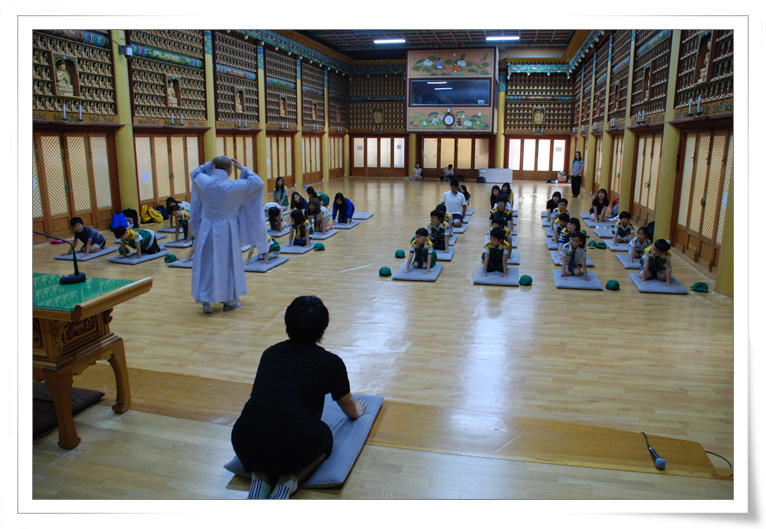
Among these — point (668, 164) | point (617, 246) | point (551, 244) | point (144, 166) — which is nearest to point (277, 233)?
point (144, 166)

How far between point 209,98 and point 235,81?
5.16ft

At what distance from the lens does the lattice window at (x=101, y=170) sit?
1180 centimetres

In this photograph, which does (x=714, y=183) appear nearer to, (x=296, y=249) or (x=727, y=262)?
(x=727, y=262)

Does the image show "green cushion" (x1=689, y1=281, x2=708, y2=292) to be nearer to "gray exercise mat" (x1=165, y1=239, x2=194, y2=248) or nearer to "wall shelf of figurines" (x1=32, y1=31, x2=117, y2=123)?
"gray exercise mat" (x1=165, y1=239, x2=194, y2=248)

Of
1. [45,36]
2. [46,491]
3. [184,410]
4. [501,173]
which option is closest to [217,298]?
[184,410]

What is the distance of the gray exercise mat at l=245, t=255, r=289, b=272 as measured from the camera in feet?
27.4

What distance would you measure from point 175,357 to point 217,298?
1.36 metres

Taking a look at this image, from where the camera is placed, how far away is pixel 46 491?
2889 mm

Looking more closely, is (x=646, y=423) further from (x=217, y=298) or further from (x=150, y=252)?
(x=150, y=252)

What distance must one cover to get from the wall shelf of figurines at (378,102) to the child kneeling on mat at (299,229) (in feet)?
57.0

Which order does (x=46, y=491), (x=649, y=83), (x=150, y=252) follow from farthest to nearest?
1. (x=649, y=83)
2. (x=150, y=252)
3. (x=46, y=491)

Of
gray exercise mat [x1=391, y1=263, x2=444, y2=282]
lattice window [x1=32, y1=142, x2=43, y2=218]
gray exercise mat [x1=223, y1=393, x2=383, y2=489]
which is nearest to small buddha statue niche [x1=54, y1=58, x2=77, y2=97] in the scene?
lattice window [x1=32, y1=142, x2=43, y2=218]

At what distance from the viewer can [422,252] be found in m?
8.33
